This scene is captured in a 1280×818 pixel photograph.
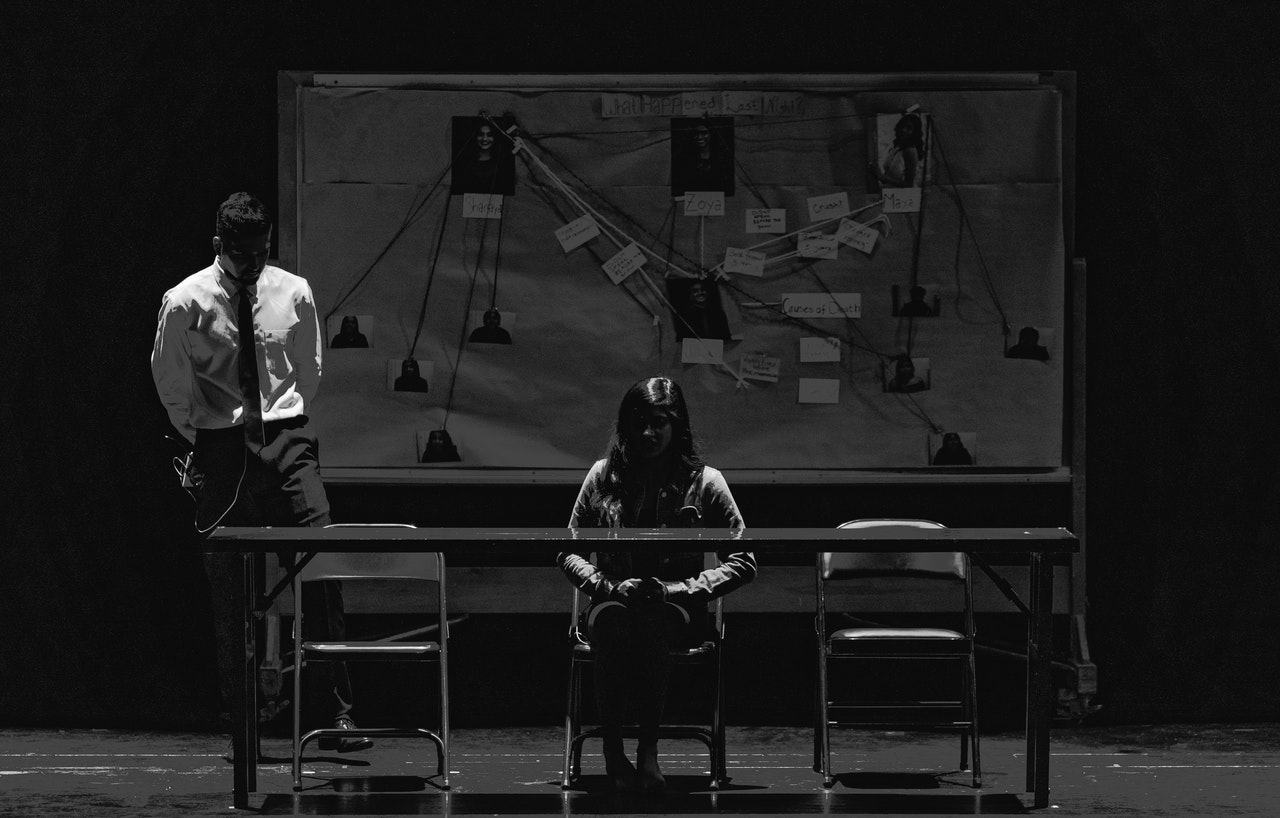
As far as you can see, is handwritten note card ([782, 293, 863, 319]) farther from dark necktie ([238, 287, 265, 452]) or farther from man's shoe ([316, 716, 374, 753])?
man's shoe ([316, 716, 374, 753])

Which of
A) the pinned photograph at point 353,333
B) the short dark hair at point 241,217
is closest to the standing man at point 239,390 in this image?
the short dark hair at point 241,217

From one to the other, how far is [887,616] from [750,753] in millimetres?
813

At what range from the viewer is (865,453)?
17.6ft

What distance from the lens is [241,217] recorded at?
4500 mm

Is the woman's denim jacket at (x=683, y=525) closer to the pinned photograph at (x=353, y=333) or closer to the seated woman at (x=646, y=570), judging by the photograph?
the seated woman at (x=646, y=570)

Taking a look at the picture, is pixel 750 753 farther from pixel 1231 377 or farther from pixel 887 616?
pixel 1231 377

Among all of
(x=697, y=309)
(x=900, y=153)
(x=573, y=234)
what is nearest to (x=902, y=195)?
(x=900, y=153)

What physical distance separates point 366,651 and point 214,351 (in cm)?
105

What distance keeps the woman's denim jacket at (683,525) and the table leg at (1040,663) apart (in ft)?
2.52

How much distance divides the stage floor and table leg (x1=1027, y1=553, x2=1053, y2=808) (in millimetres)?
108

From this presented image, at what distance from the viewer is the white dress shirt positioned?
15.0 ft

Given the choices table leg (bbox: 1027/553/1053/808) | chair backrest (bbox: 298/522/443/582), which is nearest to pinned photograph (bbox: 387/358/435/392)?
chair backrest (bbox: 298/522/443/582)

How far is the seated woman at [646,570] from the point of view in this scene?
13.6 ft

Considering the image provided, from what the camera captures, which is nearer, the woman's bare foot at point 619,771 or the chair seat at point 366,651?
the woman's bare foot at point 619,771
